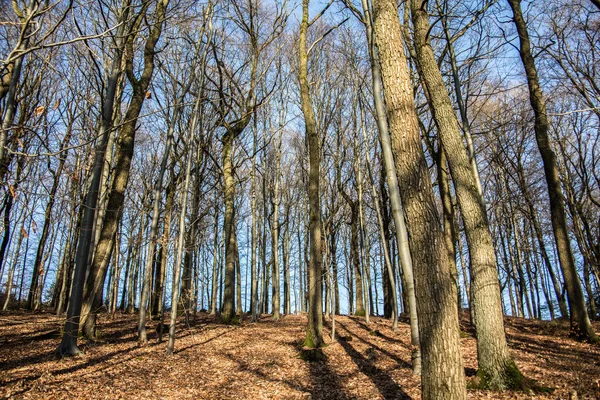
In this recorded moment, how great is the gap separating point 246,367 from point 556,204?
826 centimetres

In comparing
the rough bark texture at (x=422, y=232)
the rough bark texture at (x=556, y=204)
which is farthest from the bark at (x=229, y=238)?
the rough bark texture at (x=556, y=204)

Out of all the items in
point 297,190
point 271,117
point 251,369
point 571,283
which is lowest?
point 251,369

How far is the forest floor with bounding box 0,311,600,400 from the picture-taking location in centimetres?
512

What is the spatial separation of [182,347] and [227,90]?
986 centimetres

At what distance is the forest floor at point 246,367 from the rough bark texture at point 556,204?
2.00 feet

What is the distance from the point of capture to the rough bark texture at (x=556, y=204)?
7.92 metres

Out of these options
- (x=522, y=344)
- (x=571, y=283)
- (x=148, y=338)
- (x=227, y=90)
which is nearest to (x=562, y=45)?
(x=571, y=283)

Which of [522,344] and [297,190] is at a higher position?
[297,190]

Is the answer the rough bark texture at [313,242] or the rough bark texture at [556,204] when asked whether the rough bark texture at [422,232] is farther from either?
the rough bark texture at [556,204]

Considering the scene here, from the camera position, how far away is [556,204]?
27.7 feet

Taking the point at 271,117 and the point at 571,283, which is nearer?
the point at 571,283

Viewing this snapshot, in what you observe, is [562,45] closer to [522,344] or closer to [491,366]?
[522,344]

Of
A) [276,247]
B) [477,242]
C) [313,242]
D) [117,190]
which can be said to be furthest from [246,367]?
[276,247]

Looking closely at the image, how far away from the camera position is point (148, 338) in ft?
31.0
